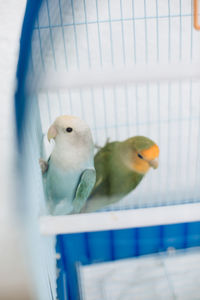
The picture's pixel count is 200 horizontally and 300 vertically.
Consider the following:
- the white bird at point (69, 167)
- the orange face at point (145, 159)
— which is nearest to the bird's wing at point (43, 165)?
the white bird at point (69, 167)

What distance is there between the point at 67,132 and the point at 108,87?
87 millimetres

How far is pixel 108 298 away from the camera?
26.4 inches

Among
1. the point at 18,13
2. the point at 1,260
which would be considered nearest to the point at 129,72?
the point at 18,13

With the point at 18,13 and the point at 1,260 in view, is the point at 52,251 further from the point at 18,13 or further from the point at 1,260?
the point at 18,13

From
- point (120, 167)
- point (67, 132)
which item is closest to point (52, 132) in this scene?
point (67, 132)

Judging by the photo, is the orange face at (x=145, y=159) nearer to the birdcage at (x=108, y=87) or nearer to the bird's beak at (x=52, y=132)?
the birdcage at (x=108, y=87)

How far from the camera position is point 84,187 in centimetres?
46


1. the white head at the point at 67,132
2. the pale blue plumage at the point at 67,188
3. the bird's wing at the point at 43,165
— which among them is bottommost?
the pale blue plumage at the point at 67,188

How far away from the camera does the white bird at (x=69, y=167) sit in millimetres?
430

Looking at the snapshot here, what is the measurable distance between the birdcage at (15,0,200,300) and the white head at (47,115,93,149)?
0.04 ft

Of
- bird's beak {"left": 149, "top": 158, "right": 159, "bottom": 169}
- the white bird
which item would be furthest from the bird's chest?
bird's beak {"left": 149, "top": 158, "right": 159, "bottom": 169}

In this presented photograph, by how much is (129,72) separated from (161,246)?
0.39 metres

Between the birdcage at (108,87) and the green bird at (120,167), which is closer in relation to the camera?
the birdcage at (108,87)

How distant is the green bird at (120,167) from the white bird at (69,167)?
27 millimetres
